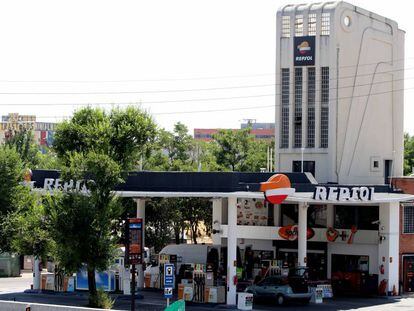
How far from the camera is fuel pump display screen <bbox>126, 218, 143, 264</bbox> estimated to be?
119 feet

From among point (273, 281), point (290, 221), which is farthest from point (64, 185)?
point (290, 221)

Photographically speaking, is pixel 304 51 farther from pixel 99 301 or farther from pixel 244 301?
pixel 99 301

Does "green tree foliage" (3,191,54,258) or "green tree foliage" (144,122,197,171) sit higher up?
"green tree foliage" (144,122,197,171)

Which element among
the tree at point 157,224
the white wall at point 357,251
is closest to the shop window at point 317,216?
the white wall at point 357,251

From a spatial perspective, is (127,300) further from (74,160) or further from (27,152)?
(27,152)

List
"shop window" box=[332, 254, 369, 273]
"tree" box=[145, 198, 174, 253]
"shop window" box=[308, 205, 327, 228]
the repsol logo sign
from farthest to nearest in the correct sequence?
"tree" box=[145, 198, 174, 253]
the repsol logo sign
"shop window" box=[308, 205, 327, 228]
"shop window" box=[332, 254, 369, 273]

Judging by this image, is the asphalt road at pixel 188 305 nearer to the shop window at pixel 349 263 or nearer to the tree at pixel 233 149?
the shop window at pixel 349 263

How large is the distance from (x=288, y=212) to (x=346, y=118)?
704 cm

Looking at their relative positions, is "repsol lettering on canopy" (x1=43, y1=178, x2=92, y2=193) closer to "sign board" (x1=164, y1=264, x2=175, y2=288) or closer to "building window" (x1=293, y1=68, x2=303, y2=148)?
"sign board" (x1=164, y1=264, x2=175, y2=288)

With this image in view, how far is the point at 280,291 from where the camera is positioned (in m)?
45.2

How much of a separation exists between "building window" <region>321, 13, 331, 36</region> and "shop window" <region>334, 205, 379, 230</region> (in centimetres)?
1071

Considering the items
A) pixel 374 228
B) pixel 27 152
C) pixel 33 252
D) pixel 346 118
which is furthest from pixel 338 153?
pixel 27 152

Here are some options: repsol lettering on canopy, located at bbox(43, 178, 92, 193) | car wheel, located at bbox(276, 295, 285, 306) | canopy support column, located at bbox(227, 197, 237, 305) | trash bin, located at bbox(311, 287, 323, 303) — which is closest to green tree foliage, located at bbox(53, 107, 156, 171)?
repsol lettering on canopy, located at bbox(43, 178, 92, 193)

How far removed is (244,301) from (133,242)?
8075 mm
